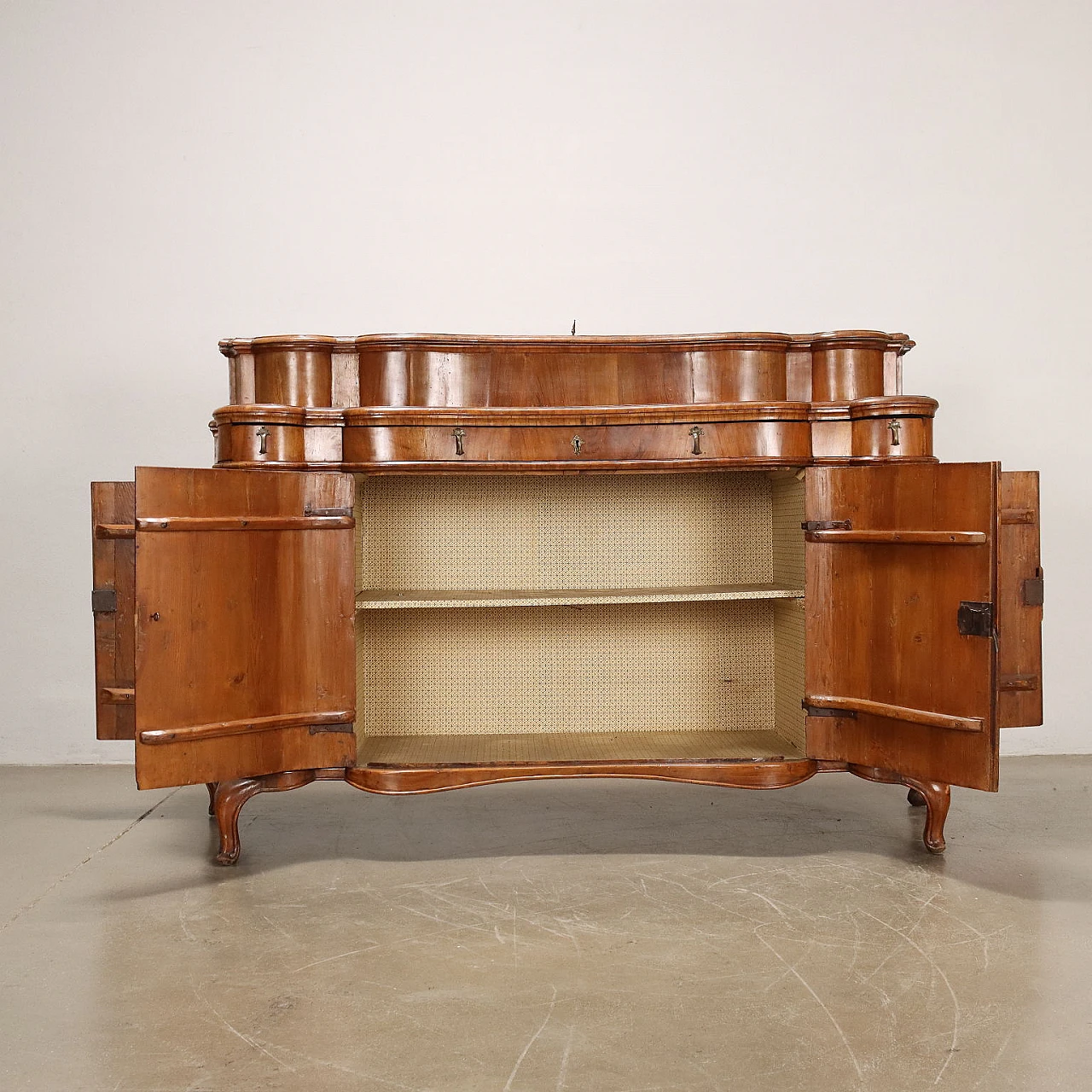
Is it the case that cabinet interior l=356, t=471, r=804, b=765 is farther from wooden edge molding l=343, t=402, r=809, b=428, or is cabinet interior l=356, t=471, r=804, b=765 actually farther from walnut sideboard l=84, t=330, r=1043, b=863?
wooden edge molding l=343, t=402, r=809, b=428

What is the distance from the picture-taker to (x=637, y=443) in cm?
351

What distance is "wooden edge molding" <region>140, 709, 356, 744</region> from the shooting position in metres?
3.17

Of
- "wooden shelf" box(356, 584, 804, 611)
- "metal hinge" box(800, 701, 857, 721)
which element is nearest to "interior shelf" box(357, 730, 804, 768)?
"metal hinge" box(800, 701, 857, 721)

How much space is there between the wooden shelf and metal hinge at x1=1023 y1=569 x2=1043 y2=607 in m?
0.81

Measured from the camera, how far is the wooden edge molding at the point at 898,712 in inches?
124

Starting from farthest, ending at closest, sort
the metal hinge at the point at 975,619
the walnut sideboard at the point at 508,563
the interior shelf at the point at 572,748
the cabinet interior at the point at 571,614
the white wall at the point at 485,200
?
the white wall at the point at 485,200 → the cabinet interior at the point at 571,614 → the interior shelf at the point at 572,748 → the walnut sideboard at the point at 508,563 → the metal hinge at the point at 975,619

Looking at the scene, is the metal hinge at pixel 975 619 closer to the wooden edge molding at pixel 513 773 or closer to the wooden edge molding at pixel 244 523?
the wooden edge molding at pixel 513 773

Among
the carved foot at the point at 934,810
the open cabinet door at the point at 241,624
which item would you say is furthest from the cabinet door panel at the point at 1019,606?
the open cabinet door at the point at 241,624

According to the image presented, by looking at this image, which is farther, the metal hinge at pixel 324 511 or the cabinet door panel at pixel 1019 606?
the cabinet door panel at pixel 1019 606

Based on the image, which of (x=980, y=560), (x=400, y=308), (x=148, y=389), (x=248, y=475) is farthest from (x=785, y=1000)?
(x=148, y=389)

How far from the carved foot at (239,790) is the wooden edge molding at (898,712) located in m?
1.59

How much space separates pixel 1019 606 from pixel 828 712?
2.70 ft

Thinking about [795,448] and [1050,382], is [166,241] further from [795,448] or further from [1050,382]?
[1050,382]

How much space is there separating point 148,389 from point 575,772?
3024mm
